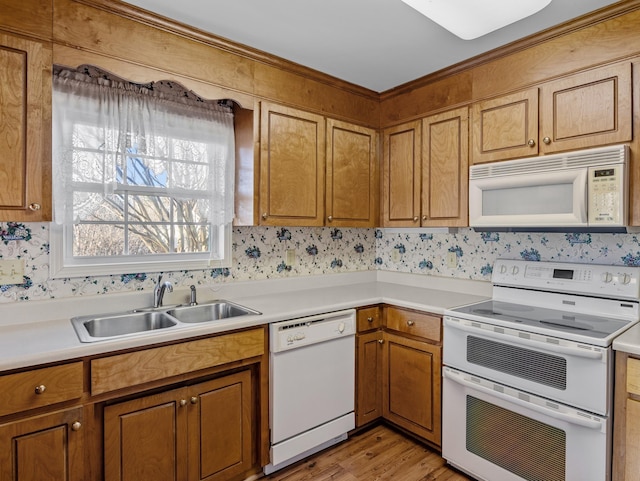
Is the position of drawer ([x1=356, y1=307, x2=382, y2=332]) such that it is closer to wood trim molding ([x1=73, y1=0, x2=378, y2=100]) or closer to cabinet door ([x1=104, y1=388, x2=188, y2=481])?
cabinet door ([x1=104, y1=388, x2=188, y2=481])

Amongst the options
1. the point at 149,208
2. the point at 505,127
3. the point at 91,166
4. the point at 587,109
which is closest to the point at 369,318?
the point at 505,127

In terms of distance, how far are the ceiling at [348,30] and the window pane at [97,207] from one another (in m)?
0.95

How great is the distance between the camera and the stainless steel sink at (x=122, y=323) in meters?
1.83

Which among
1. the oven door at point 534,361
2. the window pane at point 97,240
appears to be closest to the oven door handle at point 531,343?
the oven door at point 534,361

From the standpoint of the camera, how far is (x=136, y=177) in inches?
82.8

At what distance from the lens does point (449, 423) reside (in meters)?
2.05

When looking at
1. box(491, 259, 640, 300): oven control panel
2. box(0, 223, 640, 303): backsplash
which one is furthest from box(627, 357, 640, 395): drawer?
box(0, 223, 640, 303): backsplash

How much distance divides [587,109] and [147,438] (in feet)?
8.25

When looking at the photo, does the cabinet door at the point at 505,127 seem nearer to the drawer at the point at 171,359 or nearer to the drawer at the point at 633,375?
the drawer at the point at 633,375

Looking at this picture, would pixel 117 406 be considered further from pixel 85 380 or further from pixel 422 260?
pixel 422 260

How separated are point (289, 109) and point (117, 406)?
5.90 ft

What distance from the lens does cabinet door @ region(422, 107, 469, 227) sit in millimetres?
2326

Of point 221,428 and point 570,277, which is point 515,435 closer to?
point 570,277

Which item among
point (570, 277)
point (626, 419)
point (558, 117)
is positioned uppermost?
point (558, 117)
